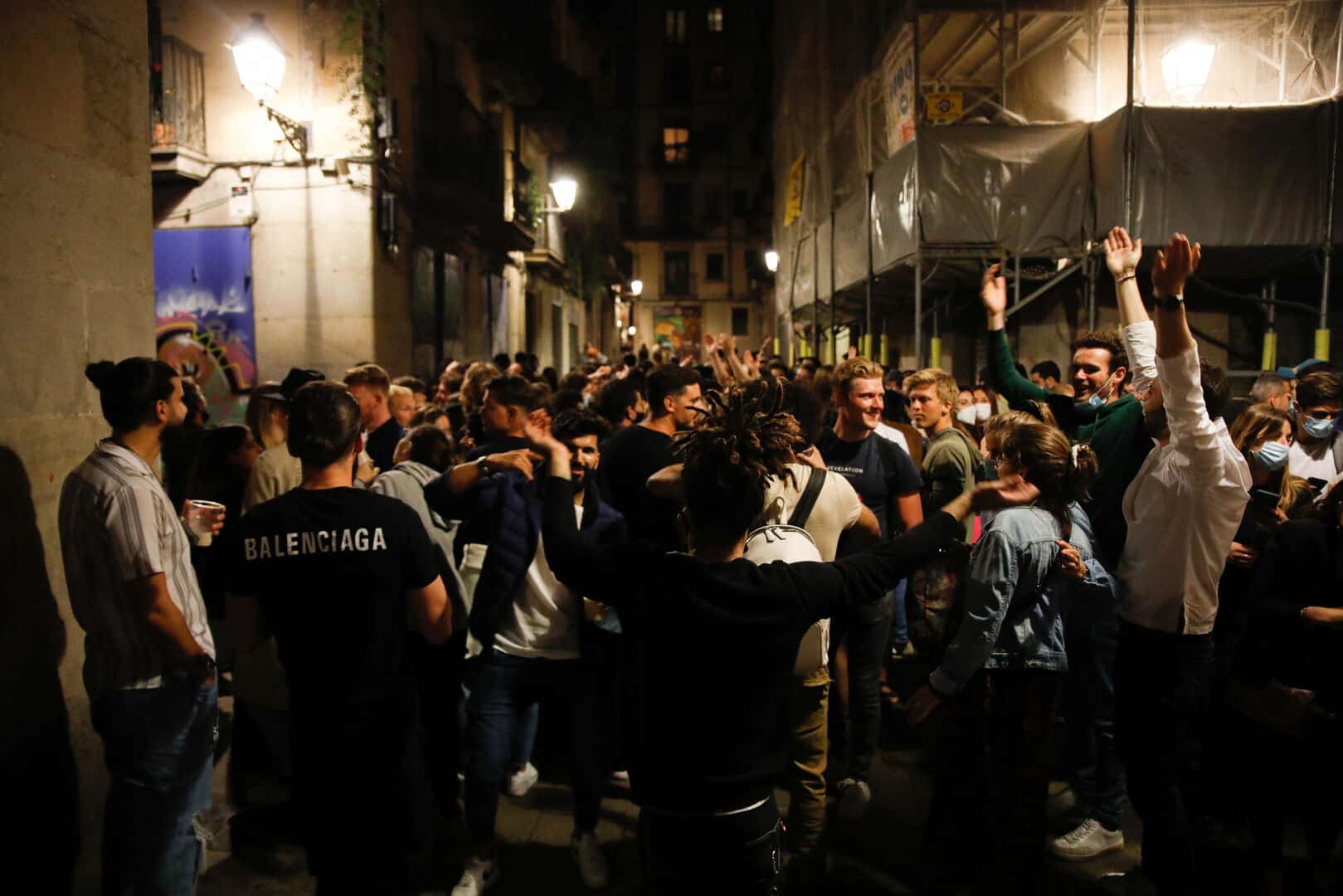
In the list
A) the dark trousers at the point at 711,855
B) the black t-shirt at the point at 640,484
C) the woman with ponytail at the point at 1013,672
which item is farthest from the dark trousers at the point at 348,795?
the woman with ponytail at the point at 1013,672

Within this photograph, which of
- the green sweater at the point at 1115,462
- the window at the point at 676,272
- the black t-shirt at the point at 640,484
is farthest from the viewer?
the window at the point at 676,272

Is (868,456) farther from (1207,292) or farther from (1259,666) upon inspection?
(1207,292)

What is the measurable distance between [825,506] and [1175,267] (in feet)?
4.56

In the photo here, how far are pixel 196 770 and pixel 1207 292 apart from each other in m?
11.2

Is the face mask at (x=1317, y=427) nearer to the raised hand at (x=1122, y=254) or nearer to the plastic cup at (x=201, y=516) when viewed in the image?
the raised hand at (x=1122, y=254)

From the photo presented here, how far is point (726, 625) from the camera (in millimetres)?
2045

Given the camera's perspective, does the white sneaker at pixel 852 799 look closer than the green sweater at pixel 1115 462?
No

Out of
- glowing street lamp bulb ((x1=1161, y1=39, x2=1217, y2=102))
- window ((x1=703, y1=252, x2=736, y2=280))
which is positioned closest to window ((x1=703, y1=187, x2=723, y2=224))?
window ((x1=703, y1=252, x2=736, y2=280))

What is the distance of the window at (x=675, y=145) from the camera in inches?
1918

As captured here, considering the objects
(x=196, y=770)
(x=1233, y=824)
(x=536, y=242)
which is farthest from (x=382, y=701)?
(x=536, y=242)

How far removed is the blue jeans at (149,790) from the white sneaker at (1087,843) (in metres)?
3.24

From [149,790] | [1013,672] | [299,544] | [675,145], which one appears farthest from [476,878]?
[675,145]

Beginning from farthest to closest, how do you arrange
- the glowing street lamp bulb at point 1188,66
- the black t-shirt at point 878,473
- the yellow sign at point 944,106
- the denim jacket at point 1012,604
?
the yellow sign at point 944,106 → the glowing street lamp bulb at point 1188,66 → the black t-shirt at point 878,473 → the denim jacket at point 1012,604

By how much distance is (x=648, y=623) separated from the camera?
213cm
